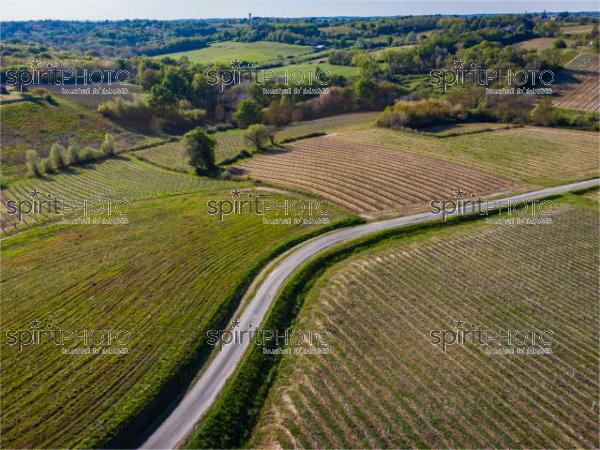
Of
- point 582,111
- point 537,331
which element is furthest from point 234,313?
point 582,111

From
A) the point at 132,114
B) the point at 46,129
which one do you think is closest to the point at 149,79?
the point at 132,114

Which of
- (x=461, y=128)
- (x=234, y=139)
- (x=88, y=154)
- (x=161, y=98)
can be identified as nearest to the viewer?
(x=88, y=154)

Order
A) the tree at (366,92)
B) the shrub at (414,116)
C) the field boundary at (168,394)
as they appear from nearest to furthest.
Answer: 1. the field boundary at (168,394)
2. the shrub at (414,116)
3. the tree at (366,92)

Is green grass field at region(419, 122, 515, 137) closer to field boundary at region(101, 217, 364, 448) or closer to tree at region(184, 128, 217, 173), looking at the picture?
tree at region(184, 128, 217, 173)

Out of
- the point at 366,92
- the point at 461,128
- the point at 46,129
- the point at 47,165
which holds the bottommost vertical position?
the point at 47,165

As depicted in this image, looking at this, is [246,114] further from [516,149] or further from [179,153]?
[516,149]

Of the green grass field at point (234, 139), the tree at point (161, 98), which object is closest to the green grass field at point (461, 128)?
the green grass field at point (234, 139)

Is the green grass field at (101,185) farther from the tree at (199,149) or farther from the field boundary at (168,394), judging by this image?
the field boundary at (168,394)
